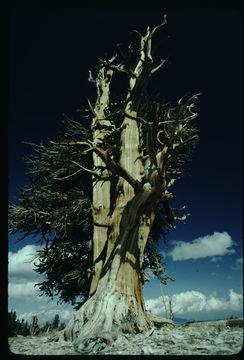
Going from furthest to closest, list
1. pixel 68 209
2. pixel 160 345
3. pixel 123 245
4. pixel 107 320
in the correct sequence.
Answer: pixel 68 209 < pixel 123 245 < pixel 107 320 < pixel 160 345

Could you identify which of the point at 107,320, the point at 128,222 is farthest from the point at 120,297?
the point at 128,222

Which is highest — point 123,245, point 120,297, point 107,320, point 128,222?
point 128,222

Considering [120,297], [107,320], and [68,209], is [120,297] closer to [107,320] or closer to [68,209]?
[107,320]

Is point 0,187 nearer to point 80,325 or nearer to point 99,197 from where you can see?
point 80,325

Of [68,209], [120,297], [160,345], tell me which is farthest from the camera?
[68,209]

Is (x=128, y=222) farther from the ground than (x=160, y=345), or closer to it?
farther from the ground

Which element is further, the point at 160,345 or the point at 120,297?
the point at 120,297

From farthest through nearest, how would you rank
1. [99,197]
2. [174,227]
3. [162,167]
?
[174,227] → [99,197] → [162,167]

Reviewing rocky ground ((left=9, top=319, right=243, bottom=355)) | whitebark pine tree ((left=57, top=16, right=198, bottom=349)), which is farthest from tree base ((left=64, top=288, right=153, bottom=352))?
rocky ground ((left=9, top=319, right=243, bottom=355))

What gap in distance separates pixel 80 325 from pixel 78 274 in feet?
10.9

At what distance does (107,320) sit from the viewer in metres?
4.30

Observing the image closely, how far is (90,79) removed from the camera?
9.60m

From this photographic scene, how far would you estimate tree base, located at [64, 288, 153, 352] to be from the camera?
13.3 feet

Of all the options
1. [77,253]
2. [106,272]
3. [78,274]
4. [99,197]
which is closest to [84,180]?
[99,197]
